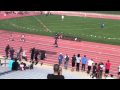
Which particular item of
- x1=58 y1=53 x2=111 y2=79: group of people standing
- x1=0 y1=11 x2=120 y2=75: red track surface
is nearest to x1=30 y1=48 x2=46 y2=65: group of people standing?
x1=0 y1=11 x2=120 y2=75: red track surface

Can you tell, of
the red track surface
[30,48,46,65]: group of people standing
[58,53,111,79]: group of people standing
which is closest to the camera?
[58,53,111,79]: group of people standing

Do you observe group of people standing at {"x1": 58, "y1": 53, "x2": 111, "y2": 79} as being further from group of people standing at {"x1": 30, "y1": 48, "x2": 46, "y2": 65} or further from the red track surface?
the red track surface

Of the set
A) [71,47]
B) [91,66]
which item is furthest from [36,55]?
[71,47]

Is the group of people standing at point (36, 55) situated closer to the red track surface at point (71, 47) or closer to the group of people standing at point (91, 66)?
the red track surface at point (71, 47)

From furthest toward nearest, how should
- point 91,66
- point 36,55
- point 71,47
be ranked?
point 71,47
point 36,55
point 91,66

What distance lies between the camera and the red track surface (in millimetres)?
18719

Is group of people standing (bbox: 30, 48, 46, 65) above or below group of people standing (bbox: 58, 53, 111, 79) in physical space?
above

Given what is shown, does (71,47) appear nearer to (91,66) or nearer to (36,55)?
(36,55)

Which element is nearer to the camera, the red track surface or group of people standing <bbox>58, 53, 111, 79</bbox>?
group of people standing <bbox>58, 53, 111, 79</bbox>

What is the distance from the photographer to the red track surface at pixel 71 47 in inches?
737

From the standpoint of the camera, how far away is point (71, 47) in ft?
71.2

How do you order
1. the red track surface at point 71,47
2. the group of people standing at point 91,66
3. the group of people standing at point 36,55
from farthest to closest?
the red track surface at point 71,47 → the group of people standing at point 36,55 → the group of people standing at point 91,66

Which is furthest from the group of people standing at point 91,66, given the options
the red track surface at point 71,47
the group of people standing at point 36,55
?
the red track surface at point 71,47
